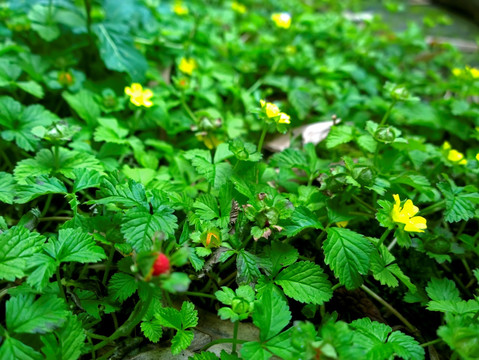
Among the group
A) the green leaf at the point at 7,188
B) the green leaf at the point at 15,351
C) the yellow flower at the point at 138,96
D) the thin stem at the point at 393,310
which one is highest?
the yellow flower at the point at 138,96

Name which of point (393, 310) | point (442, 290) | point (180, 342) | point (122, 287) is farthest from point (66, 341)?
point (442, 290)

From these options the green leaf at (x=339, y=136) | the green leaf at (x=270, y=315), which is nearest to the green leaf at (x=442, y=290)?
the green leaf at (x=270, y=315)

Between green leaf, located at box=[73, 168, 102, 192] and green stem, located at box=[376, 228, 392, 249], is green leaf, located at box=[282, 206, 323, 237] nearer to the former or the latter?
green stem, located at box=[376, 228, 392, 249]

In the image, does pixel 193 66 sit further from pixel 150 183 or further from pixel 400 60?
pixel 400 60

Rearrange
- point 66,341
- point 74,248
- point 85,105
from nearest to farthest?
point 66,341 → point 74,248 → point 85,105

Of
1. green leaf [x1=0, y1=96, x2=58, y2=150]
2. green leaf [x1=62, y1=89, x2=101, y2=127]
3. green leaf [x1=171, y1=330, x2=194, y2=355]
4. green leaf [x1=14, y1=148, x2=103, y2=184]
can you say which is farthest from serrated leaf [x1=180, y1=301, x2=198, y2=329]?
green leaf [x1=62, y1=89, x2=101, y2=127]

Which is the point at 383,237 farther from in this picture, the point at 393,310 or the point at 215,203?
the point at 215,203

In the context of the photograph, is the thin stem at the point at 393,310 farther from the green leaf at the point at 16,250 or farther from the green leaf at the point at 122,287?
the green leaf at the point at 16,250
